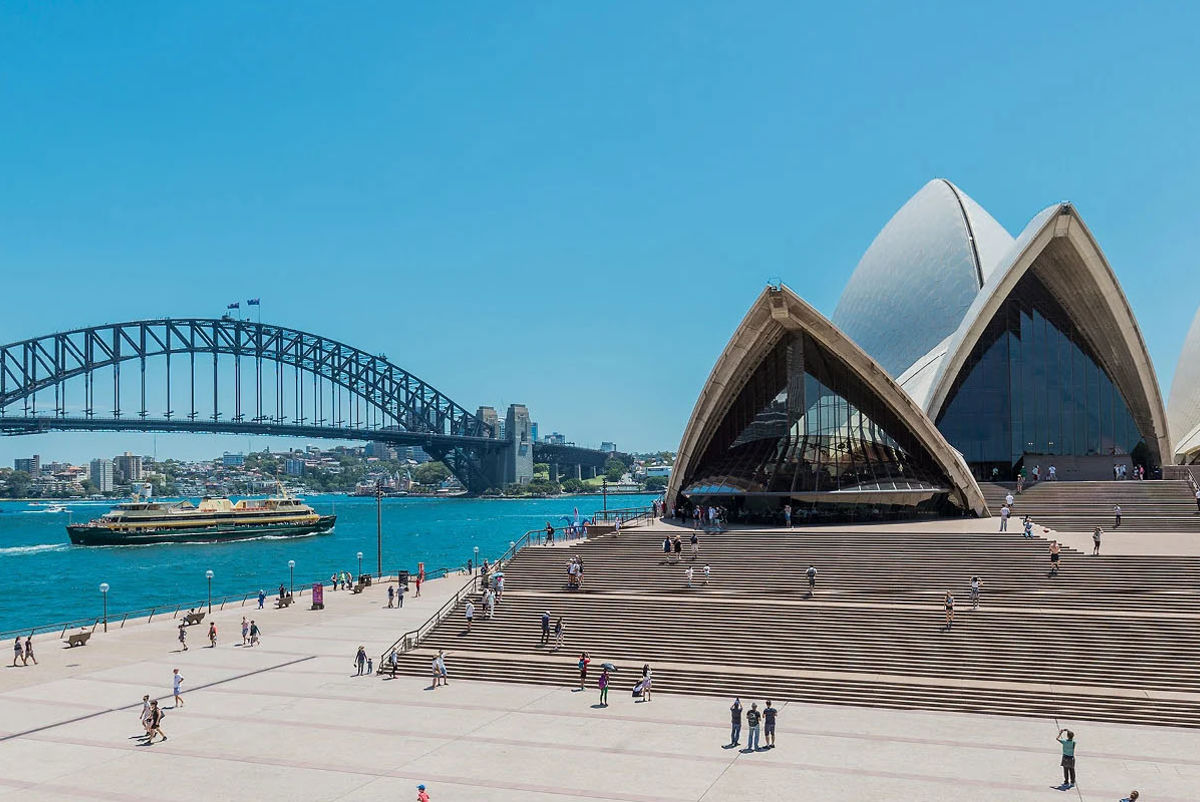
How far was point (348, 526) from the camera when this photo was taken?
11194 cm

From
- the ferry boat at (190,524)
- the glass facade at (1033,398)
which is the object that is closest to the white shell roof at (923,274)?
the glass facade at (1033,398)

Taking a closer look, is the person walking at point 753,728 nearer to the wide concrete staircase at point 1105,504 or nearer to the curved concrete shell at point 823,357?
the wide concrete staircase at point 1105,504

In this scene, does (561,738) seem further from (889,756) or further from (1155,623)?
(1155,623)

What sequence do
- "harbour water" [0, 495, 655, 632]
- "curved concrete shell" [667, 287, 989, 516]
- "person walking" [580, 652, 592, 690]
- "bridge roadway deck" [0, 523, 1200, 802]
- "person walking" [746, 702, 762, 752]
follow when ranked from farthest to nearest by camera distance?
"harbour water" [0, 495, 655, 632] < "curved concrete shell" [667, 287, 989, 516] < "person walking" [580, 652, 592, 690] < "person walking" [746, 702, 762, 752] < "bridge roadway deck" [0, 523, 1200, 802]

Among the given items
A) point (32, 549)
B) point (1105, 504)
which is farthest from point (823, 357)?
point (32, 549)

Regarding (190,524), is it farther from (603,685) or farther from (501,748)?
(501,748)

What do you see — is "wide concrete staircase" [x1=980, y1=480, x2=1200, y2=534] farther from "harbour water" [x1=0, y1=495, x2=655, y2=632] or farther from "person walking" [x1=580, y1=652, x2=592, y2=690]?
"harbour water" [x1=0, y1=495, x2=655, y2=632]

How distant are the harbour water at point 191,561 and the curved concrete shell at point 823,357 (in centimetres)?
1133

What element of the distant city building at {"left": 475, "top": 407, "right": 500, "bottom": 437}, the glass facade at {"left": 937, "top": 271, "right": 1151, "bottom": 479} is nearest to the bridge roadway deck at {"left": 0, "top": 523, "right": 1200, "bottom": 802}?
the glass facade at {"left": 937, "top": 271, "right": 1151, "bottom": 479}

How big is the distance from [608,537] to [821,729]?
45.0 ft

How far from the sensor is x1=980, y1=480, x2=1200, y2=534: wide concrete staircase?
30203mm

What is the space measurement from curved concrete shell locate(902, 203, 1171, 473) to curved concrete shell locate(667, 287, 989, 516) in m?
4.55

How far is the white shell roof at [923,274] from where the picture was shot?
43356 mm

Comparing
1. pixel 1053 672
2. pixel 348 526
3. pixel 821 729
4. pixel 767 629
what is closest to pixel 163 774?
pixel 821 729
